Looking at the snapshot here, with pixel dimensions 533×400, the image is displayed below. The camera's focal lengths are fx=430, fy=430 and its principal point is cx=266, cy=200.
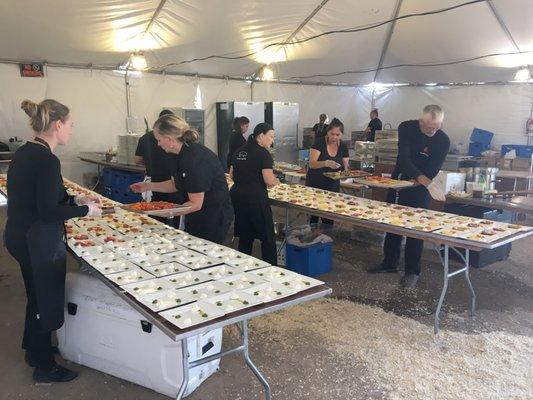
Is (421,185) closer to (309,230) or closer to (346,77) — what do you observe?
(309,230)

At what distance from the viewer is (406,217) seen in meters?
3.62

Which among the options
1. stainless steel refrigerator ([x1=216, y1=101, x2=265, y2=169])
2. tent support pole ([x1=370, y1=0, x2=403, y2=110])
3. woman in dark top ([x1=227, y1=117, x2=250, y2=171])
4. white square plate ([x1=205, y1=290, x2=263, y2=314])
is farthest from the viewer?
stainless steel refrigerator ([x1=216, y1=101, x2=265, y2=169])

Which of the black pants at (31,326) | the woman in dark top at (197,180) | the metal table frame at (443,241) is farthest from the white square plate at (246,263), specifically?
the metal table frame at (443,241)

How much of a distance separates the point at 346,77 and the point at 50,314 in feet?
32.5

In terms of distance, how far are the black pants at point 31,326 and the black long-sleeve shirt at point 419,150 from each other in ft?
10.6

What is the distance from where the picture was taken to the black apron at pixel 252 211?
12.4 ft

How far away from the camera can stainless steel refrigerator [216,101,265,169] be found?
30.8ft

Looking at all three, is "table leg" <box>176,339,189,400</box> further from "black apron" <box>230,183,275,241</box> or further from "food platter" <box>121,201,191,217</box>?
"black apron" <box>230,183,275,241</box>

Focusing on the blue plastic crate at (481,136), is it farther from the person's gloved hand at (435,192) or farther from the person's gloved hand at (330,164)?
the person's gloved hand at (435,192)

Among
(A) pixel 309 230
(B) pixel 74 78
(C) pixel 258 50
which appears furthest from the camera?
(C) pixel 258 50

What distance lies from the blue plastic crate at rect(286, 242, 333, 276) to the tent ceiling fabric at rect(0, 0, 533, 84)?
393cm

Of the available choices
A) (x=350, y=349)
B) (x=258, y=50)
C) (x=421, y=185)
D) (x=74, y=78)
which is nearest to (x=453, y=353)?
(x=350, y=349)

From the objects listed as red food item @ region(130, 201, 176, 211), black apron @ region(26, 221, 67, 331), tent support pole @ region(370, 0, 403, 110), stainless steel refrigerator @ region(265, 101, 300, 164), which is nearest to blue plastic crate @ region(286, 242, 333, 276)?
red food item @ region(130, 201, 176, 211)

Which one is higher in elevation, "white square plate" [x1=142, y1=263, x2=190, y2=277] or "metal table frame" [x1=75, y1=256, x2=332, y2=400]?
"white square plate" [x1=142, y1=263, x2=190, y2=277]
